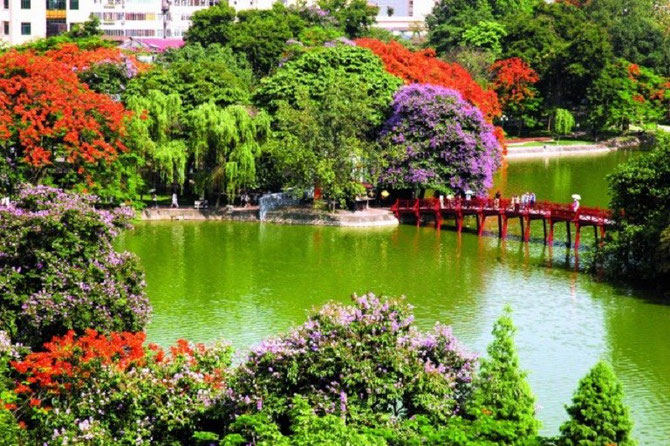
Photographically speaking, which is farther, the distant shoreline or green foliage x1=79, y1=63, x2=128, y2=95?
the distant shoreline

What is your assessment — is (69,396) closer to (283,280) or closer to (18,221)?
(18,221)

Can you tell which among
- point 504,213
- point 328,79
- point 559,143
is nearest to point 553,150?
point 559,143

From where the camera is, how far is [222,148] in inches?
2297

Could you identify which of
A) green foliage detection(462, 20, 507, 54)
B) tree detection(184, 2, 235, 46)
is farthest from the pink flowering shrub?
green foliage detection(462, 20, 507, 54)

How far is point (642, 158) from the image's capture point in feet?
157

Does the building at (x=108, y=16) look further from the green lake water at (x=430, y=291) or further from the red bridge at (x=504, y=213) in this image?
the green lake water at (x=430, y=291)

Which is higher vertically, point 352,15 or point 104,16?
point 104,16

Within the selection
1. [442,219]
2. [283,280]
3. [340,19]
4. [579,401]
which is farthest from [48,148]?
→ [340,19]

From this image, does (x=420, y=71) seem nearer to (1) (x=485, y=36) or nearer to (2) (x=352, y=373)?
(1) (x=485, y=36)

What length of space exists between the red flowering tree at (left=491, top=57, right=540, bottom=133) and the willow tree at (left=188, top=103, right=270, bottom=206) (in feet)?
126

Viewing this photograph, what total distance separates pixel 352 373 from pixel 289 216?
32308 millimetres

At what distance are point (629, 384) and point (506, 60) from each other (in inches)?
2558

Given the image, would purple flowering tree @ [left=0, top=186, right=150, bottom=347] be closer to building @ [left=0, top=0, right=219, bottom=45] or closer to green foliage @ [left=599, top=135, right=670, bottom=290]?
green foliage @ [left=599, top=135, right=670, bottom=290]

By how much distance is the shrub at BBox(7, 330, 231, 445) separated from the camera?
25625mm
